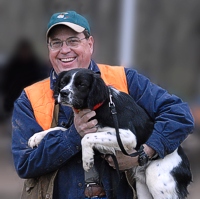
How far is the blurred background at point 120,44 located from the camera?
7.61 metres

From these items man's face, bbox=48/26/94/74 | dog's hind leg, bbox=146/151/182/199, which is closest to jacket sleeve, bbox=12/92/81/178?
man's face, bbox=48/26/94/74

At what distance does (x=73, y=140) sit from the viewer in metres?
3.59

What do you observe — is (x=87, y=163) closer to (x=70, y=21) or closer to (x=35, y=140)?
(x=35, y=140)

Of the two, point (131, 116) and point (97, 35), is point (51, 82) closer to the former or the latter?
point (131, 116)

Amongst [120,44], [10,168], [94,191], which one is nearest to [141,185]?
[94,191]

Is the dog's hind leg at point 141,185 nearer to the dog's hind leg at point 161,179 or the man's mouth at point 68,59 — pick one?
the dog's hind leg at point 161,179

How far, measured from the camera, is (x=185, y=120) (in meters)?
3.74

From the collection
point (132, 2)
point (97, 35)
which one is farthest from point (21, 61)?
point (132, 2)

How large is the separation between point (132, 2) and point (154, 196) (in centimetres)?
425

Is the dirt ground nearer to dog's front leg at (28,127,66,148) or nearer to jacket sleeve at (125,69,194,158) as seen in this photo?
jacket sleeve at (125,69,194,158)

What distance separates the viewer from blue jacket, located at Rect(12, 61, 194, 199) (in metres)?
3.60

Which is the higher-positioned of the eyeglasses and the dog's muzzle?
the eyeglasses

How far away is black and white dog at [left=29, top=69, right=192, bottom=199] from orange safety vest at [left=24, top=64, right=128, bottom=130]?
99mm

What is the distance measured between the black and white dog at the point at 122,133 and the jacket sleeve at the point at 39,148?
53 millimetres
